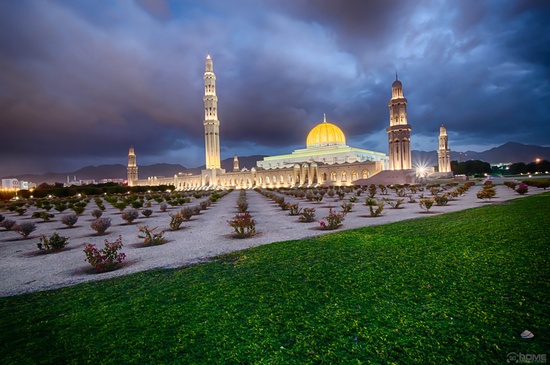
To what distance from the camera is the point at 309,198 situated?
2461 cm

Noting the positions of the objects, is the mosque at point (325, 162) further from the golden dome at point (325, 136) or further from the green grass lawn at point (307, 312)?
the green grass lawn at point (307, 312)

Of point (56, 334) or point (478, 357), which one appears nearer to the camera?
point (478, 357)

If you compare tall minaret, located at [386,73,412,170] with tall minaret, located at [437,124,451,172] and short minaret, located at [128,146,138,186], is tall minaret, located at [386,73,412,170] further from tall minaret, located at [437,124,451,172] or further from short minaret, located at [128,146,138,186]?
short minaret, located at [128,146,138,186]

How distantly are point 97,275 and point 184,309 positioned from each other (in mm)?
3514

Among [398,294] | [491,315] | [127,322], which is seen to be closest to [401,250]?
[398,294]

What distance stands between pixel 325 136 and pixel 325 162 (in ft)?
37.1

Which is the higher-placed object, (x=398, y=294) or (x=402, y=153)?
(x=402, y=153)

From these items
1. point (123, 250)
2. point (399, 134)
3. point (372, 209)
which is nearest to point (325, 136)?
point (399, 134)

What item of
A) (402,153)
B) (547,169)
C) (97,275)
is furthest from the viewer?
(547,169)

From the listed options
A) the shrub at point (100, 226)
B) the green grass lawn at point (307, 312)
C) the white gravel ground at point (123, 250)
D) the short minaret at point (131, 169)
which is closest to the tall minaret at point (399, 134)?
the white gravel ground at point (123, 250)

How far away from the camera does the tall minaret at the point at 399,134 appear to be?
191 ft

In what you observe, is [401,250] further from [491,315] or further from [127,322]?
[127,322]

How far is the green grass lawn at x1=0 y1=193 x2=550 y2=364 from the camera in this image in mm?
2941

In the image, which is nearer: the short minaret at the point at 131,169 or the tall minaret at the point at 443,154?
the tall minaret at the point at 443,154
